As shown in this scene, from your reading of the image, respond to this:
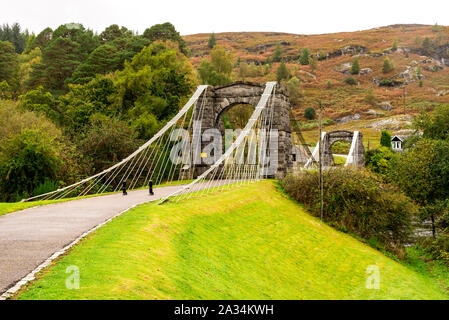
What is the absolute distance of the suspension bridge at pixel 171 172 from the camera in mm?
8469

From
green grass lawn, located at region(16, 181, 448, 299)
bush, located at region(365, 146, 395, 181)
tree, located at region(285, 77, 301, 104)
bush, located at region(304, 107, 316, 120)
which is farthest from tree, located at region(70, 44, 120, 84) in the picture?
tree, located at region(285, 77, 301, 104)

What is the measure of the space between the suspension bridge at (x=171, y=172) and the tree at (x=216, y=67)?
12486 millimetres

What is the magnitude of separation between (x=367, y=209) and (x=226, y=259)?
36.4ft

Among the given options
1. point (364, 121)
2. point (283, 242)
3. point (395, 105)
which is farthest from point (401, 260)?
point (395, 105)

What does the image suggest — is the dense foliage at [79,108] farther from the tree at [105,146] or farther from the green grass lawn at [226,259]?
the green grass lawn at [226,259]

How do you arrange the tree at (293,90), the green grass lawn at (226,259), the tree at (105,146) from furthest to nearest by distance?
the tree at (293,90) → the tree at (105,146) → the green grass lawn at (226,259)

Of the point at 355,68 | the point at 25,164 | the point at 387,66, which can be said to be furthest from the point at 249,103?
the point at 387,66

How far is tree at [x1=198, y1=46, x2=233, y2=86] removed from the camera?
5253 cm

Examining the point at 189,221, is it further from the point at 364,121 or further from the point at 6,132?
the point at 364,121

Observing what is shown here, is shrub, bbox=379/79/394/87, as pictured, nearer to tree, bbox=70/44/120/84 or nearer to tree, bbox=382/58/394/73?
tree, bbox=382/58/394/73

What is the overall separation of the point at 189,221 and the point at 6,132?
1668cm

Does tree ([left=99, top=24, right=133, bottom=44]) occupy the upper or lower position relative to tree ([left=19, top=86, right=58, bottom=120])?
upper

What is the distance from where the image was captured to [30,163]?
18.2 m

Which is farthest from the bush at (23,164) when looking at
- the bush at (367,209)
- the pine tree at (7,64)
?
the pine tree at (7,64)
